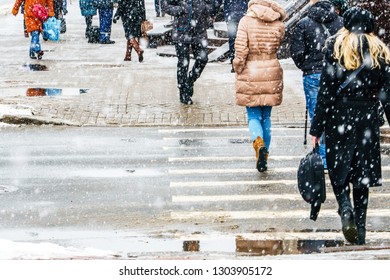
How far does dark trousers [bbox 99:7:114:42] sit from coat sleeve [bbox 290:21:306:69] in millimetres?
13283

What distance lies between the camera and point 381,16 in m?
15.6

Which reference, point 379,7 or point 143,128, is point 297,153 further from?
point 379,7

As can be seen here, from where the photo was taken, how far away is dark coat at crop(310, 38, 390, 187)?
7.29 meters

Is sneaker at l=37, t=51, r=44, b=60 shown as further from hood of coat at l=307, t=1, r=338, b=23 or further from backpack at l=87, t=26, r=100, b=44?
hood of coat at l=307, t=1, r=338, b=23

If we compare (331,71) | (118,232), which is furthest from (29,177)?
(331,71)

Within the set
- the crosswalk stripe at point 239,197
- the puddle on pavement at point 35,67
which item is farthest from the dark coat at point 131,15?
the crosswalk stripe at point 239,197

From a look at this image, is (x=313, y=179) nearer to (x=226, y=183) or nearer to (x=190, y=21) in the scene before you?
(x=226, y=183)

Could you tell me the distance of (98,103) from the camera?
1481cm

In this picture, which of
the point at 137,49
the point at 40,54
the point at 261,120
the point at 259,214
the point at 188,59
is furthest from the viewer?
the point at 40,54

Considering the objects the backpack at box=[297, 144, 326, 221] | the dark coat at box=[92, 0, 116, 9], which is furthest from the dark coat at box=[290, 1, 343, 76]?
the dark coat at box=[92, 0, 116, 9]

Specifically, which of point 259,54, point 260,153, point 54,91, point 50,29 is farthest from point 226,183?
point 50,29

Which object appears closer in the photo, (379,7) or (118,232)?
(118,232)

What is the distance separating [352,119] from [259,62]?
3188mm
